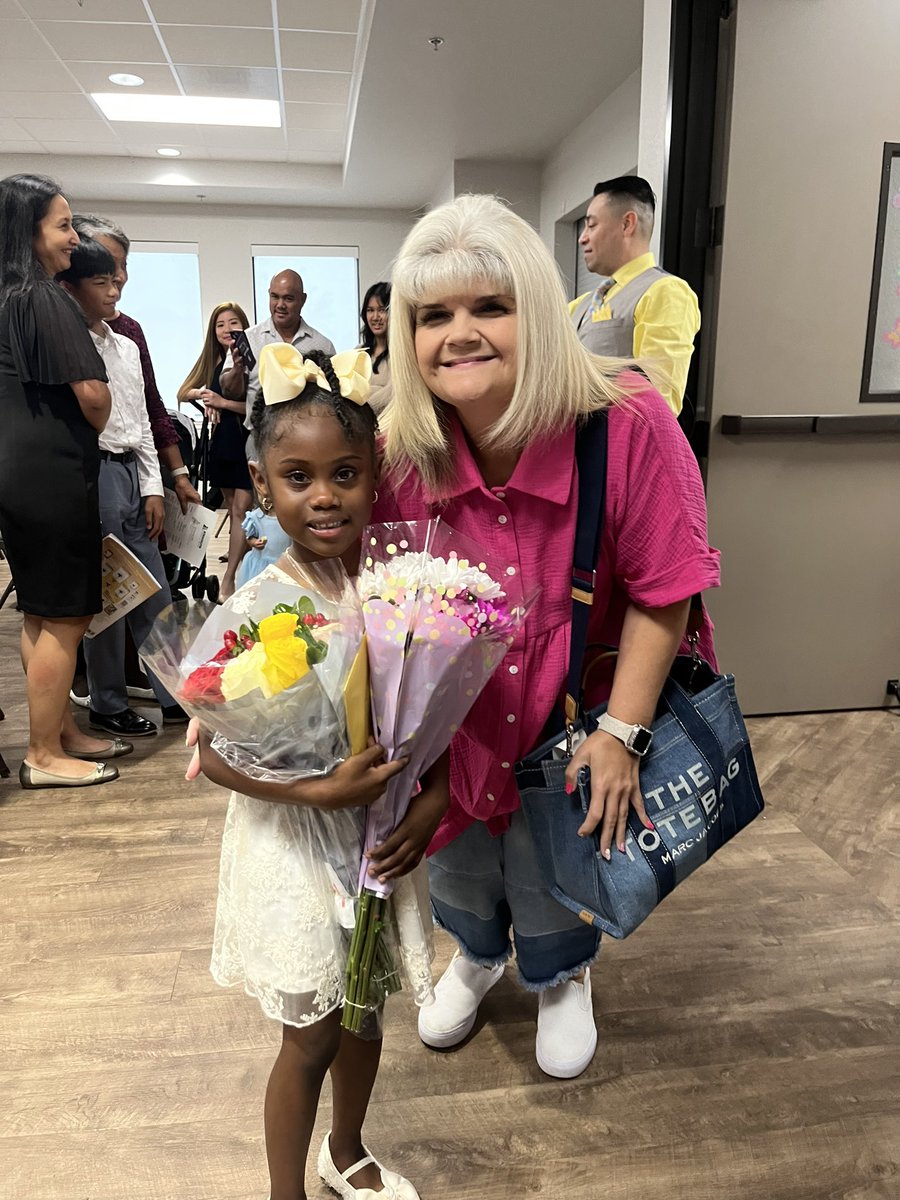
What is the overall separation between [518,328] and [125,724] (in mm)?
2396

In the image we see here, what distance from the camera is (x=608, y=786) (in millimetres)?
1193

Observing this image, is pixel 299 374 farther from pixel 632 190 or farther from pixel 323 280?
pixel 323 280

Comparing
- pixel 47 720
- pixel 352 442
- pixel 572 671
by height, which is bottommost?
pixel 47 720

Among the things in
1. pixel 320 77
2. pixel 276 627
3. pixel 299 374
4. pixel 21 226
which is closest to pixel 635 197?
pixel 21 226

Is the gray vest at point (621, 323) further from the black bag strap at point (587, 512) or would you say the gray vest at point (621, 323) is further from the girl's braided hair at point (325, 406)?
the girl's braided hair at point (325, 406)

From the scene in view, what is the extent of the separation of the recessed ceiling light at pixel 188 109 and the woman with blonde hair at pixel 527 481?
6385 mm

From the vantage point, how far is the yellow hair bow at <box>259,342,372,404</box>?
3.62 feet

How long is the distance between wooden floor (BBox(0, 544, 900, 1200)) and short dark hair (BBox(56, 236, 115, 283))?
63.6 inches

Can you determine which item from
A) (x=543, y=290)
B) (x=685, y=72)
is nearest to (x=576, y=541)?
(x=543, y=290)

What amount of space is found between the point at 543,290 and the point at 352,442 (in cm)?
32

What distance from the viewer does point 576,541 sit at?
1.19 m

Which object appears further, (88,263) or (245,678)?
(88,263)

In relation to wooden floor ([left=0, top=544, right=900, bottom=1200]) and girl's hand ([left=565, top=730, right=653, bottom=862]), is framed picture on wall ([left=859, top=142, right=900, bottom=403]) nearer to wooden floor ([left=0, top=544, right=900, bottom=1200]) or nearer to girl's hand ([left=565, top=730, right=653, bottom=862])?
wooden floor ([left=0, top=544, right=900, bottom=1200])

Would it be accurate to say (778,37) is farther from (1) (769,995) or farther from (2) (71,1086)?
(2) (71,1086)
